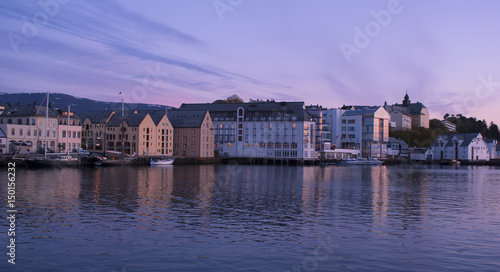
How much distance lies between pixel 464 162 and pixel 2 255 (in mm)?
203446

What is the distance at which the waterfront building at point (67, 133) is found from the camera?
117375 millimetres

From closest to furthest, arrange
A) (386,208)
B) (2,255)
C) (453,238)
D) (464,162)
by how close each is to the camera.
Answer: (2,255), (453,238), (386,208), (464,162)

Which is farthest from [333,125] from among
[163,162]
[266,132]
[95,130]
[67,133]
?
[67,133]

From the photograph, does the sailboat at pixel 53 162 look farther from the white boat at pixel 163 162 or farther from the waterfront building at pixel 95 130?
the waterfront building at pixel 95 130

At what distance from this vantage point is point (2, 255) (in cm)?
2050

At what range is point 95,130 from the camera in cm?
13762

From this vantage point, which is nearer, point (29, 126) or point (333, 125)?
point (29, 126)

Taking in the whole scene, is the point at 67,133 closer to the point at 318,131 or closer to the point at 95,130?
the point at 95,130

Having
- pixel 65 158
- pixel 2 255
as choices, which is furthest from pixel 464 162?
pixel 2 255

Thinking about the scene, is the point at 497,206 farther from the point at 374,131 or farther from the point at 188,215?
the point at 374,131

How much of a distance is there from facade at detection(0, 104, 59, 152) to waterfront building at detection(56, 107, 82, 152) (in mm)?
1735

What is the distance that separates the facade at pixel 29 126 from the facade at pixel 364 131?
105 metres

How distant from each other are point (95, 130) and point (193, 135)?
2902 cm
